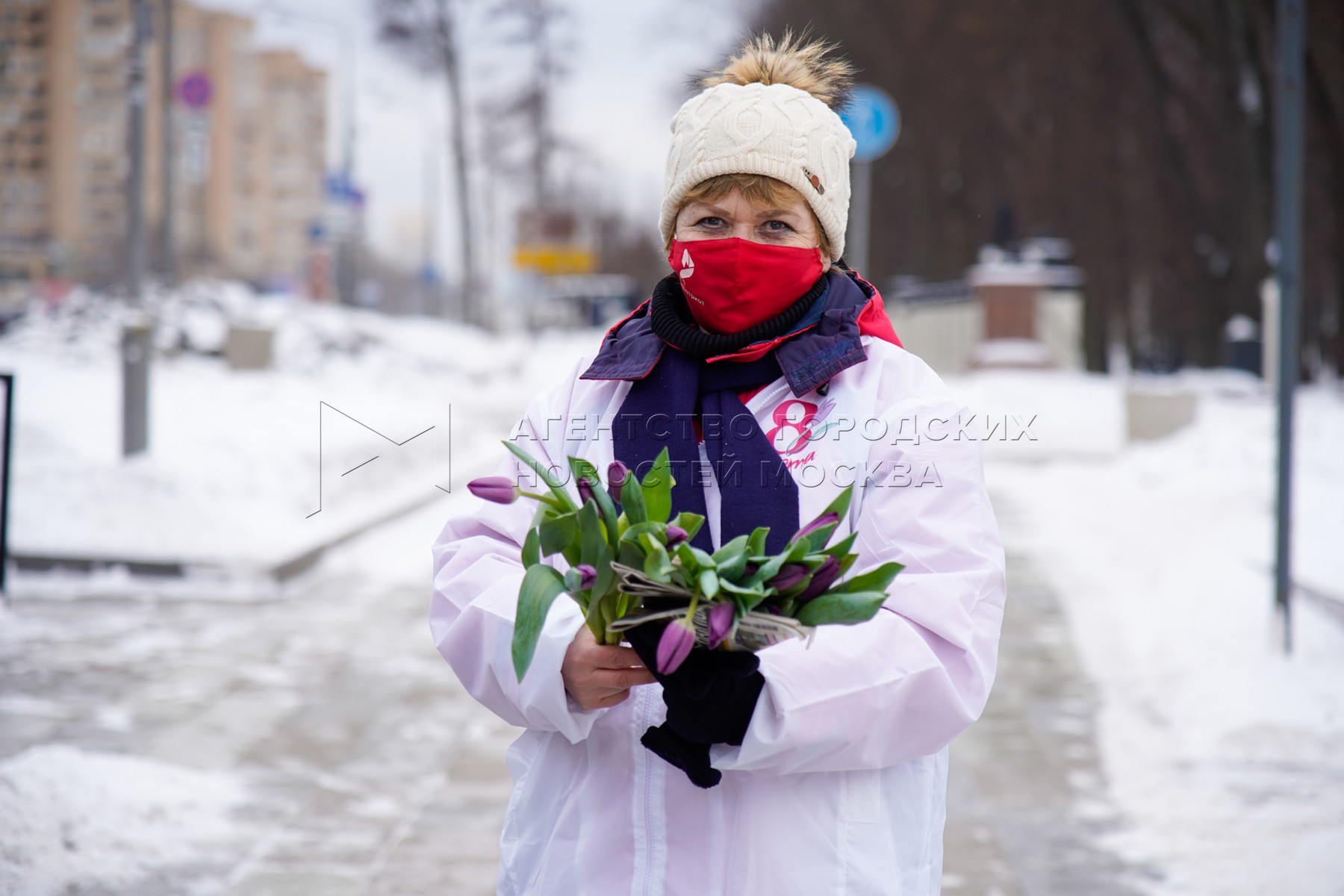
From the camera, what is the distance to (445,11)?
28703 mm

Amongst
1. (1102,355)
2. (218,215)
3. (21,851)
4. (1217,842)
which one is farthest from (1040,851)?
(218,215)

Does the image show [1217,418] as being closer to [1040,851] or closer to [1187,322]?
[1040,851]

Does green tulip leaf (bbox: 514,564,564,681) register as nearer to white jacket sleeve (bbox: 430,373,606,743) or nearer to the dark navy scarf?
white jacket sleeve (bbox: 430,373,606,743)

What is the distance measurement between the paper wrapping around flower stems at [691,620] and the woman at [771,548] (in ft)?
0.10

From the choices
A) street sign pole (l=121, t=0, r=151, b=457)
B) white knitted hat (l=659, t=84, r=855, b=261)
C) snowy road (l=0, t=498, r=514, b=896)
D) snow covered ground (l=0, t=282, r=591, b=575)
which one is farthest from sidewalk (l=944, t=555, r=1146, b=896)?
street sign pole (l=121, t=0, r=151, b=457)

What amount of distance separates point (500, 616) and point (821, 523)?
0.51 metres

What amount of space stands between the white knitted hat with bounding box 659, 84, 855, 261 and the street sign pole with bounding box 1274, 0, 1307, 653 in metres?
4.51

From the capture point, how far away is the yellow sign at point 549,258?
1500 inches

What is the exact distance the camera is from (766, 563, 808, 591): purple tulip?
5.37 ft

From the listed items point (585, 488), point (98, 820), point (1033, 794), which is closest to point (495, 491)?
point (585, 488)

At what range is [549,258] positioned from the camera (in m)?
38.9

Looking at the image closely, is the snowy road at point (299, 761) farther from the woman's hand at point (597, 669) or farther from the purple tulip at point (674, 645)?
the purple tulip at point (674, 645)

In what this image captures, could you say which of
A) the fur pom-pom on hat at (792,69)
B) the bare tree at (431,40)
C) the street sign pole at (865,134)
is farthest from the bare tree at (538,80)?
the fur pom-pom on hat at (792,69)

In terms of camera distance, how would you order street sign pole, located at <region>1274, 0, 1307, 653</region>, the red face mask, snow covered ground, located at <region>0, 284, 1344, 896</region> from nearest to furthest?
the red face mask → snow covered ground, located at <region>0, 284, 1344, 896</region> → street sign pole, located at <region>1274, 0, 1307, 653</region>
